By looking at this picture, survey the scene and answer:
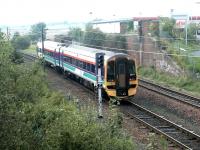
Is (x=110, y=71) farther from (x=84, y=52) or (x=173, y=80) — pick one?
(x=173, y=80)

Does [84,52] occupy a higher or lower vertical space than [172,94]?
higher

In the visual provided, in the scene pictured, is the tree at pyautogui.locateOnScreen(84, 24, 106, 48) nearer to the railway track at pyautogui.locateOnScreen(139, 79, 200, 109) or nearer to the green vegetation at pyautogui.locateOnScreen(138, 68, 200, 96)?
the green vegetation at pyautogui.locateOnScreen(138, 68, 200, 96)

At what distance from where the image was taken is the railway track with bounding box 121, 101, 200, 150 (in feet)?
55.7

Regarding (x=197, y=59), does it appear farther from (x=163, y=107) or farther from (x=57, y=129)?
(x=57, y=129)

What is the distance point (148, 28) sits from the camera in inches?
1740

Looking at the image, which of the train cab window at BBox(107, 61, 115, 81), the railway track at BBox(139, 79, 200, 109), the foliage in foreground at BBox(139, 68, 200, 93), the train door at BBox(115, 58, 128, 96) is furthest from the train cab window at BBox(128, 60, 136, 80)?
the foliage in foreground at BBox(139, 68, 200, 93)

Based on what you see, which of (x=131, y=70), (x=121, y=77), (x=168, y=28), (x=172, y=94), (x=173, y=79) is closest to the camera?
(x=121, y=77)

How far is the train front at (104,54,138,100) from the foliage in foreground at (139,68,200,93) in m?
6.54

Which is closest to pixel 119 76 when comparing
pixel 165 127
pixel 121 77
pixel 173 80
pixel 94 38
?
pixel 121 77

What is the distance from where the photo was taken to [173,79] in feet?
113

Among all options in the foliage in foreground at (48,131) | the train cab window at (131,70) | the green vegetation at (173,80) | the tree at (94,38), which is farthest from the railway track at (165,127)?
the tree at (94,38)

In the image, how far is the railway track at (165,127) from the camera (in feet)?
55.7

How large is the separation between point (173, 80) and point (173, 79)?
1.27 ft

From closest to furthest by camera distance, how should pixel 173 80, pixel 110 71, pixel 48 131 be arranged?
pixel 48 131 → pixel 110 71 → pixel 173 80
